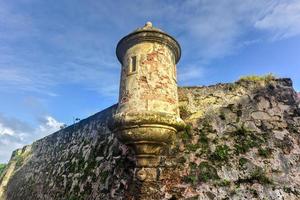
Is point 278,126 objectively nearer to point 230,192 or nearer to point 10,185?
point 230,192

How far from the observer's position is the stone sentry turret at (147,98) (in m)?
4.24

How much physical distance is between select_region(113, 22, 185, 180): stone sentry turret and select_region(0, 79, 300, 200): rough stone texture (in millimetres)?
475

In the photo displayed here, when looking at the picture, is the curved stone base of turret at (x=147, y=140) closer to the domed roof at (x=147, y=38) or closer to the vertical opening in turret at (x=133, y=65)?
the vertical opening in turret at (x=133, y=65)

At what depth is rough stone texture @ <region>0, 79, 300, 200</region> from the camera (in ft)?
14.3

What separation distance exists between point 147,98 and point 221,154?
69.2 inches

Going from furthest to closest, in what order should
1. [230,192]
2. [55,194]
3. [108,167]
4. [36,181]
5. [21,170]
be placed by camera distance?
[21,170] < [36,181] < [55,194] < [108,167] < [230,192]

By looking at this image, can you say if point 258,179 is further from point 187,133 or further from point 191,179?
point 187,133

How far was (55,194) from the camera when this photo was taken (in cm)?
737


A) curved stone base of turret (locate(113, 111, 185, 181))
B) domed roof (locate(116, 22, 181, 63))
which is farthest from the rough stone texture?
domed roof (locate(116, 22, 181, 63))

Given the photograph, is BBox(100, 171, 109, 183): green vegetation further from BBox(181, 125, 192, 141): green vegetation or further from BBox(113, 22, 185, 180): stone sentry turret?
BBox(181, 125, 192, 141): green vegetation

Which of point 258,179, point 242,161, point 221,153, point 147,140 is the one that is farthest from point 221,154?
point 147,140

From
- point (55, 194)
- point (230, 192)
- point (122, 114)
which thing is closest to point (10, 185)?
point (55, 194)

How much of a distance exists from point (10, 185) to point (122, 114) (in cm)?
1096

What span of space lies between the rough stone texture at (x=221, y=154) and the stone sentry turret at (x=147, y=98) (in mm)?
475
